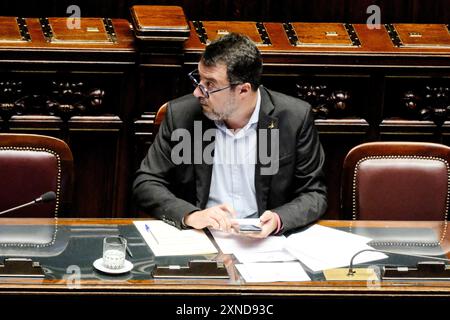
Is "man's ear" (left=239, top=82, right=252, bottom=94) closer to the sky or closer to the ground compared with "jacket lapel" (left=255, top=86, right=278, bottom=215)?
closer to the sky

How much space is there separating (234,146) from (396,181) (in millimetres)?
637

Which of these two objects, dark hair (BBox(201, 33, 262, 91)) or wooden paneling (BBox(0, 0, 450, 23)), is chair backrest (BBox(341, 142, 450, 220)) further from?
wooden paneling (BBox(0, 0, 450, 23))

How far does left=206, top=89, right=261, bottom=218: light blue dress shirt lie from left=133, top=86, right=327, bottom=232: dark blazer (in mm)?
34

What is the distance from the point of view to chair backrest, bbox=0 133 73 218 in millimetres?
3664

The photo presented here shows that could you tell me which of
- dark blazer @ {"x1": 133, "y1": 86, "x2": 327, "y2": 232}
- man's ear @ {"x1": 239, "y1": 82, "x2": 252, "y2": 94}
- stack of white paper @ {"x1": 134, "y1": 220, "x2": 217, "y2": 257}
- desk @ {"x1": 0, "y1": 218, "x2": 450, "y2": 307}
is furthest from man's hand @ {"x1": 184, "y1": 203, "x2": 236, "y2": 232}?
man's ear @ {"x1": 239, "y1": 82, "x2": 252, "y2": 94}

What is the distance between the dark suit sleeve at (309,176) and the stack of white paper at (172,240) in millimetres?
386

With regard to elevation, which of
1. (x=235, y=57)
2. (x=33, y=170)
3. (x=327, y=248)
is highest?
(x=235, y=57)

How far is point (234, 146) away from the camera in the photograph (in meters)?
3.93

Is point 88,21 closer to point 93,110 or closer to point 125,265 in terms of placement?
point 93,110

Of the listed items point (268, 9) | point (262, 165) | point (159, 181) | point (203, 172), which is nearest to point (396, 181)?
point (262, 165)

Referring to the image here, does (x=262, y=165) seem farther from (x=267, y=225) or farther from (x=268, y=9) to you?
(x=268, y=9)

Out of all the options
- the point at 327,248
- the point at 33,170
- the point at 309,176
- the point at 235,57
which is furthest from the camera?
the point at 309,176
